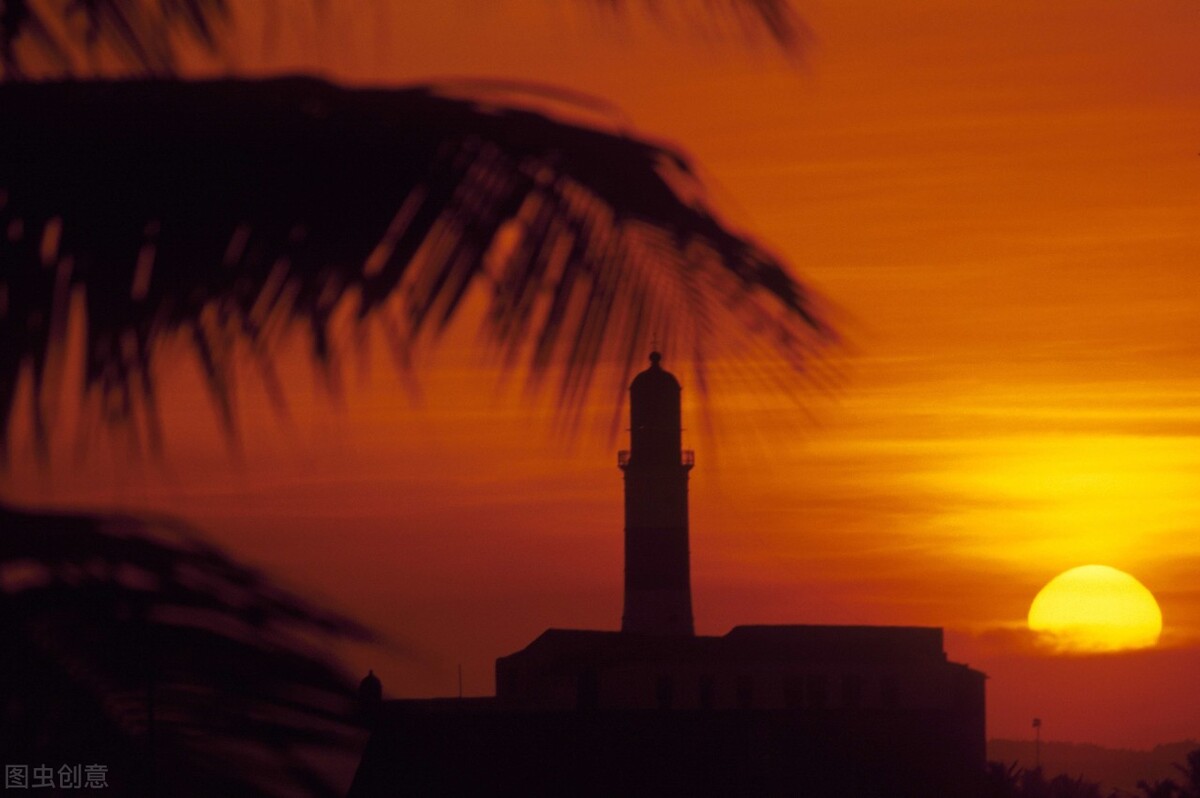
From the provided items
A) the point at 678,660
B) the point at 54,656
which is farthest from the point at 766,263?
the point at 678,660

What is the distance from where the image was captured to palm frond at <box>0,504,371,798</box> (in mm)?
2697

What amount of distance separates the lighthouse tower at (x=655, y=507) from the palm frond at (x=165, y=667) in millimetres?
40495

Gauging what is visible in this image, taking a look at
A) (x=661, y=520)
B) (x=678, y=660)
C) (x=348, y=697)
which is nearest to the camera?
(x=348, y=697)

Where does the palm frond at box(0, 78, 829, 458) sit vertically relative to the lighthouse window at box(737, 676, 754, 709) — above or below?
below

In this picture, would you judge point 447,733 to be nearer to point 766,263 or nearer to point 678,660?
point 766,263

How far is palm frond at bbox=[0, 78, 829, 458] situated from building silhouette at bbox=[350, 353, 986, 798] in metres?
0.77

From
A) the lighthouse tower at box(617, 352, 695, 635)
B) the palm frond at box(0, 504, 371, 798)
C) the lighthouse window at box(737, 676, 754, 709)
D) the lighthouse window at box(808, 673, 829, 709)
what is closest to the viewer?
the palm frond at box(0, 504, 371, 798)

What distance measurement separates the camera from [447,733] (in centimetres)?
2355

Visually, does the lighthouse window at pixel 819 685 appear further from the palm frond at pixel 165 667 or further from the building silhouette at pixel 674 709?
the palm frond at pixel 165 667

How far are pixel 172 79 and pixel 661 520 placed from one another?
133 feet

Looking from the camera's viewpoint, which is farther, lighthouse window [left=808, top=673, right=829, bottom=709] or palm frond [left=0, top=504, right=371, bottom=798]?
lighthouse window [left=808, top=673, right=829, bottom=709]

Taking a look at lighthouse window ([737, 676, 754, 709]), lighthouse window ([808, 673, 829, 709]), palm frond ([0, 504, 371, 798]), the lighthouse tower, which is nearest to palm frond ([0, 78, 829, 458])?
palm frond ([0, 504, 371, 798])

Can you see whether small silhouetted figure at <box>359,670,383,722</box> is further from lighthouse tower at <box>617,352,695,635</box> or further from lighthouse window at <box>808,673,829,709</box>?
lighthouse window at <box>808,673,829,709</box>

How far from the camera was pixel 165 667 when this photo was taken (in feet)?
8.99
